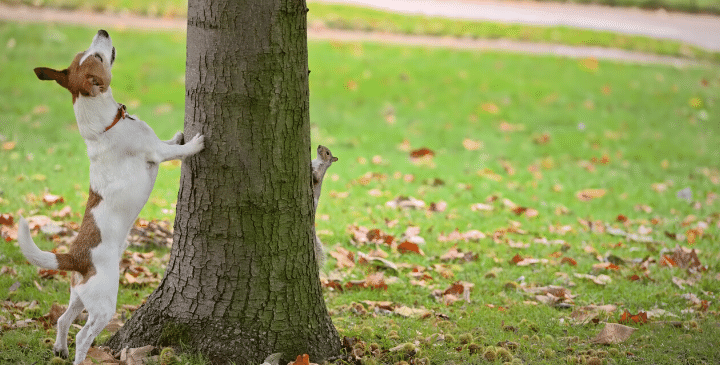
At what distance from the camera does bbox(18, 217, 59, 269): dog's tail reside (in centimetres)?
281

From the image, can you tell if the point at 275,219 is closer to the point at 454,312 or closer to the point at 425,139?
the point at 454,312

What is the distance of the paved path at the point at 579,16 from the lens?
1608 centimetres

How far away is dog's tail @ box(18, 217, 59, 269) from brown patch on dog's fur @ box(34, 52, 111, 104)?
0.60 meters

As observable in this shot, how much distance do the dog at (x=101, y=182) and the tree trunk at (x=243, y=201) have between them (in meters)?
0.29

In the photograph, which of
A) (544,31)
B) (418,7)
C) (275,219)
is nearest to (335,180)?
(275,219)

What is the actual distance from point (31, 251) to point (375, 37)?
Answer: 36.4 ft

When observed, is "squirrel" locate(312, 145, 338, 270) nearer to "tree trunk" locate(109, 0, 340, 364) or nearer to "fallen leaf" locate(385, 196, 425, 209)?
"tree trunk" locate(109, 0, 340, 364)

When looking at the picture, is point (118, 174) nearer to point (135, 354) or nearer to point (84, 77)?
point (84, 77)

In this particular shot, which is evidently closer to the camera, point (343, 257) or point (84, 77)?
point (84, 77)

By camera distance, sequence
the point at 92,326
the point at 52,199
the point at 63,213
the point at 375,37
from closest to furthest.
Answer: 1. the point at 92,326
2. the point at 63,213
3. the point at 52,199
4. the point at 375,37

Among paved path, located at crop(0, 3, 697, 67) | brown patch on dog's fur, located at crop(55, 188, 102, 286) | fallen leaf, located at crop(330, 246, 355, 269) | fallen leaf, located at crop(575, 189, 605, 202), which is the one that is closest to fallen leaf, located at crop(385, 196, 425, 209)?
fallen leaf, located at crop(330, 246, 355, 269)

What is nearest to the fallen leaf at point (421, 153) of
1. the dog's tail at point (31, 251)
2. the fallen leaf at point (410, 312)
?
the fallen leaf at point (410, 312)

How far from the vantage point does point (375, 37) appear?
1338 cm

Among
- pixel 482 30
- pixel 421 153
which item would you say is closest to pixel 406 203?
pixel 421 153
